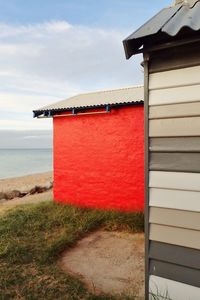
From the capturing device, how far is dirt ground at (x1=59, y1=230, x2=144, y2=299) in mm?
5180

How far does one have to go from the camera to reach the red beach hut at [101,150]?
9.58m

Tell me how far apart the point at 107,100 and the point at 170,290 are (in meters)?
7.57

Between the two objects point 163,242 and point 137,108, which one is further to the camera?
point 137,108

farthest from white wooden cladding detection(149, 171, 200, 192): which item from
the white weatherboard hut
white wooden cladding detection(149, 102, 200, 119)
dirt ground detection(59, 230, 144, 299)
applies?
dirt ground detection(59, 230, 144, 299)

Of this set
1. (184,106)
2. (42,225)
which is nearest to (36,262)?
(42,225)

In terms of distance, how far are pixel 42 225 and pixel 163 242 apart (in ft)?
17.7

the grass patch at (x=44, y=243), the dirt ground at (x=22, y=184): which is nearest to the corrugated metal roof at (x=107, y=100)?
the grass patch at (x=44, y=243)

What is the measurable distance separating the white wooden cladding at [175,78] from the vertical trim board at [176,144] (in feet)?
1.85

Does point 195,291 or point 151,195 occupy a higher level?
point 151,195

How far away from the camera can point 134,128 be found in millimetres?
9609

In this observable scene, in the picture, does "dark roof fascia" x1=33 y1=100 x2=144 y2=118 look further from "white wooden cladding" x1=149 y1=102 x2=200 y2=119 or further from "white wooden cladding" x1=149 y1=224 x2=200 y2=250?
"white wooden cladding" x1=149 y1=224 x2=200 y2=250

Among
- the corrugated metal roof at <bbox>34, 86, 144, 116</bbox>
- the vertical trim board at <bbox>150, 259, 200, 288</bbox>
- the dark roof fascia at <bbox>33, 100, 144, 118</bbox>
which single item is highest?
the corrugated metal roof at <bbox>34, 86, 144, 116</bbox>

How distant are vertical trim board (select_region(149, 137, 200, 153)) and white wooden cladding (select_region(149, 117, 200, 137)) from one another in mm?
52

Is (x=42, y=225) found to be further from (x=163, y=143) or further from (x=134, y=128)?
(x=163, y=143)
